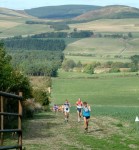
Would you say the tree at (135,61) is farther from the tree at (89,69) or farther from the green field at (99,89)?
the green field at (99,89)

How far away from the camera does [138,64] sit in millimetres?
152125

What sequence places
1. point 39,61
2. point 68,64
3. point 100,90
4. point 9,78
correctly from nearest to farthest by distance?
point 9,78 → point 100,90 → point 68,64 → point 39,61

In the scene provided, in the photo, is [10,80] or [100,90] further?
[100,90]

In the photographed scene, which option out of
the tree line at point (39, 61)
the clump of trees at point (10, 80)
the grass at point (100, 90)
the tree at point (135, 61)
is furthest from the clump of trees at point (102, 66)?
the clump of trees at point (10, 80)

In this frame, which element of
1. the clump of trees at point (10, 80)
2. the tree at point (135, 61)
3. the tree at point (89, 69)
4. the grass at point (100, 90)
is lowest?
the grass at point (100, 90)

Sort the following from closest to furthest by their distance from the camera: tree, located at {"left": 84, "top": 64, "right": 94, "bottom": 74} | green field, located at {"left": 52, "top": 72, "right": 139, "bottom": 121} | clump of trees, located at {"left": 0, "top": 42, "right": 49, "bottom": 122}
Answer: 1. clump of trees, located at {"left": 0, "top": 42, "right": 49, "bottom": 122}
2. green field, located at {"left": 52, "top": 72, "right": 139, "bottom": 121}
3. tree, located at {"left": 84, "top": 64, "right": 94, "bottom": 74}

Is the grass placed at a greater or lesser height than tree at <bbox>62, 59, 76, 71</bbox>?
lesser

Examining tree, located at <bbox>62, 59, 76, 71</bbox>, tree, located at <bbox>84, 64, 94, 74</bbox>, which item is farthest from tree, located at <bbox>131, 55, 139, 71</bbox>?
tree, located at <bbox>62, 59, 76, 71</bbox>

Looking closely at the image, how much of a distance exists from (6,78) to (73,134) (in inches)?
299

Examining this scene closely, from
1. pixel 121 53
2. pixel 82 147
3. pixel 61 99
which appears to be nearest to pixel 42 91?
pixel 61 99

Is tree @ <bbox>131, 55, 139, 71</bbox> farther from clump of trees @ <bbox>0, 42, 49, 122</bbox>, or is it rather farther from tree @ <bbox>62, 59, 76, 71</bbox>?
clump of trees @ <bbox>0, 42, 49, 122</bbox>

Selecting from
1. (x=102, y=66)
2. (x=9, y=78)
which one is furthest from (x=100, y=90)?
(x=9, y=78)

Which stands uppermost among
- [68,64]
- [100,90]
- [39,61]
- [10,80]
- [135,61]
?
[10,80]

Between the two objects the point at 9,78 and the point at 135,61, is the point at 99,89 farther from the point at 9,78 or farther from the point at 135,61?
the point at 9,78
